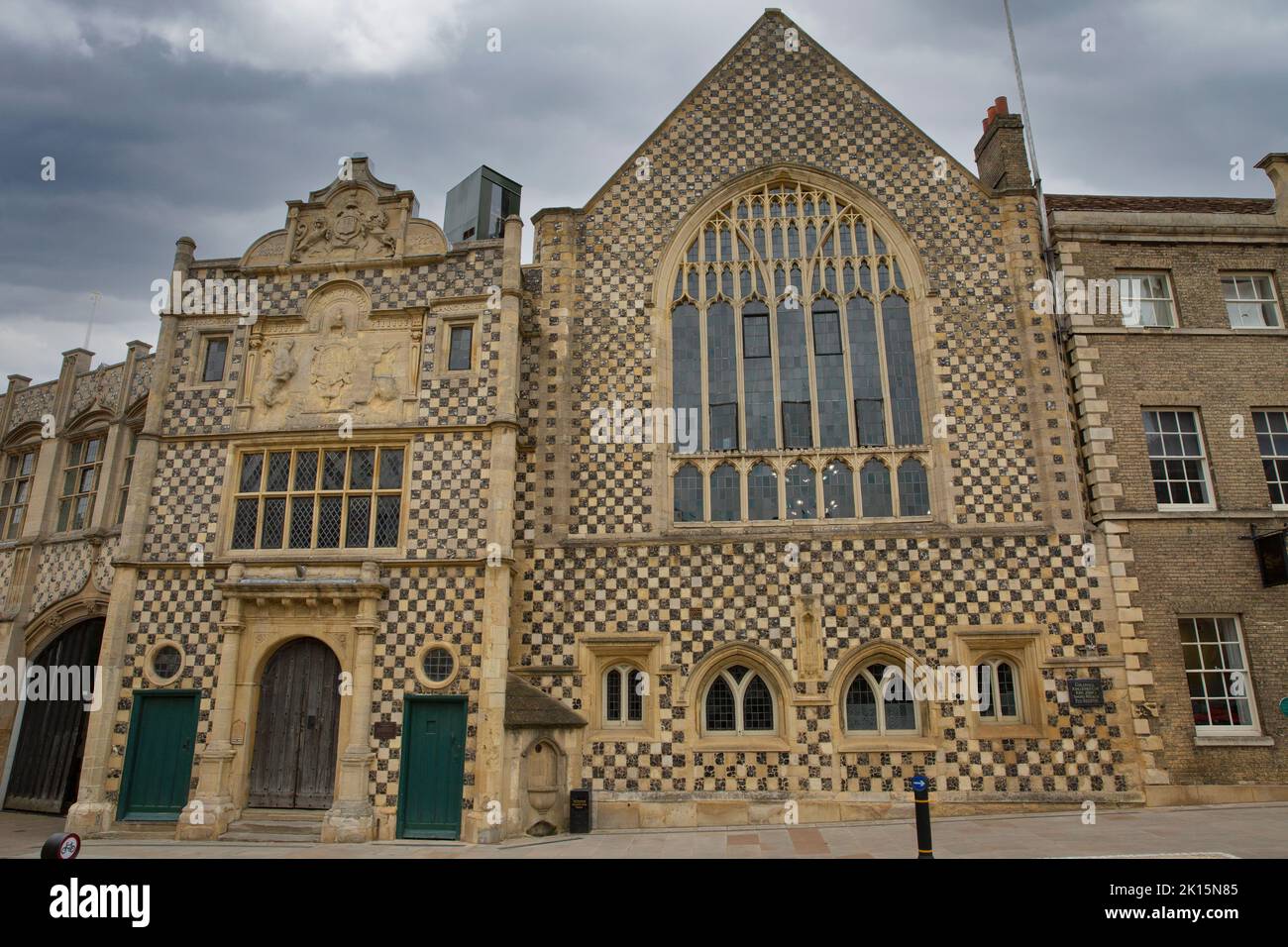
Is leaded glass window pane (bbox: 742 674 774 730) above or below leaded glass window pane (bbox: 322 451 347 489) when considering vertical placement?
below

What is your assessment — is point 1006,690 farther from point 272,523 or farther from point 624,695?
point 272,523

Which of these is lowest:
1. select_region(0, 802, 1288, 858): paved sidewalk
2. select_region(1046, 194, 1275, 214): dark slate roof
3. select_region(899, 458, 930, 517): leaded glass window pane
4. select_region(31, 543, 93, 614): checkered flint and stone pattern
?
select_region(0, 802, 1288, 858): paved sidewalk

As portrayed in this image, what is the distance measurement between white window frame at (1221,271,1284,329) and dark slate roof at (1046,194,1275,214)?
2.02 metres

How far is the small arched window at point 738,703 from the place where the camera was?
50.6 feet

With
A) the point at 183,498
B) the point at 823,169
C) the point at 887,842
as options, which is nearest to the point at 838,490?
the point at 887,842

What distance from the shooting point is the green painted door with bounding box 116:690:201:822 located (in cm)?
1430

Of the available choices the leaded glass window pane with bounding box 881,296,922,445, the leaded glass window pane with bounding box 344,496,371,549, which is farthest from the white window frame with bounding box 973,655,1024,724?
the leaded glass window pane with bounding box 344,496,371,549

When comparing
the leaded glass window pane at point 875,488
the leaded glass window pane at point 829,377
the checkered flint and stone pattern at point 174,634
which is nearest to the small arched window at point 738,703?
the leaded glass window pane at point 875,488

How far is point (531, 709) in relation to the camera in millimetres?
14320

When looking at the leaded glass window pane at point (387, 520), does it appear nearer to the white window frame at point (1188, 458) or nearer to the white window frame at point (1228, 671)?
the white window frame at point (1188, 458)

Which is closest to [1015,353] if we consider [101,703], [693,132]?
[693,132]

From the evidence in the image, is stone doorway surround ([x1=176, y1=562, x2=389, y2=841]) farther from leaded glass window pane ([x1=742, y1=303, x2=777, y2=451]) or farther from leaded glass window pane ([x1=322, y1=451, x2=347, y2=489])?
leaded glass window pane ([x1=742, y1=303, x2=777, y2=451])

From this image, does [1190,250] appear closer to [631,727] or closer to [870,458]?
[870,458]

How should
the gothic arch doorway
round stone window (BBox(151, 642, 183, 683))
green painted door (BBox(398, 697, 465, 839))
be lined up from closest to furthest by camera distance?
1. green painted door (BBox(398, 697, 465, 839))
2. round stone window (BBox(151, 642, 183, 683))
3. the gothic arch doorway
